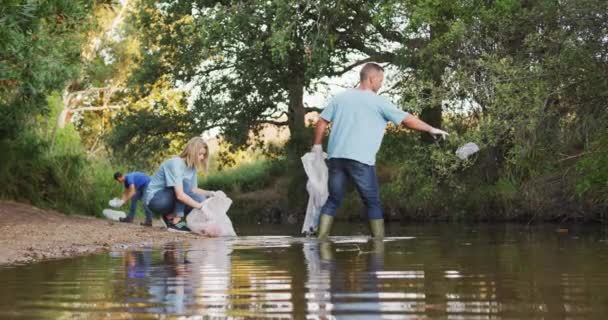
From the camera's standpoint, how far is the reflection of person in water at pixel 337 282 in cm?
582

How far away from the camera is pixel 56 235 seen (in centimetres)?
1381

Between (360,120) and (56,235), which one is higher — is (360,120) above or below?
above

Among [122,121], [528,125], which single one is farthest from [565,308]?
[122,121]

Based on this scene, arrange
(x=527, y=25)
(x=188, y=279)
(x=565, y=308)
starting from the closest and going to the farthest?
(x=565, y=308) < (x=188, y=279) < (x=527, y=25)

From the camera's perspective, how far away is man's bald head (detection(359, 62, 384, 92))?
13.2 meters

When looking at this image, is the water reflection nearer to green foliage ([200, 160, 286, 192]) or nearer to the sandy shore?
the sandy shore

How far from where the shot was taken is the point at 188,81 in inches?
1363

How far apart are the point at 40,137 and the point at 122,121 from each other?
16.1 m

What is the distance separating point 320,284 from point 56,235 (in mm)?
7251

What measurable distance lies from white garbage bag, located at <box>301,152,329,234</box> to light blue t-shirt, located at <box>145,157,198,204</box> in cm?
198

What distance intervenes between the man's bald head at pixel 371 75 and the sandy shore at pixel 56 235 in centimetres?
301

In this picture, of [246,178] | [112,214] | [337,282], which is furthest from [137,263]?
[246,178]

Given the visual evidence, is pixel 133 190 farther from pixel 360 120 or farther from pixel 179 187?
pixel 360 120

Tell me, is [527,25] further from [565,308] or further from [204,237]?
[565,308]
